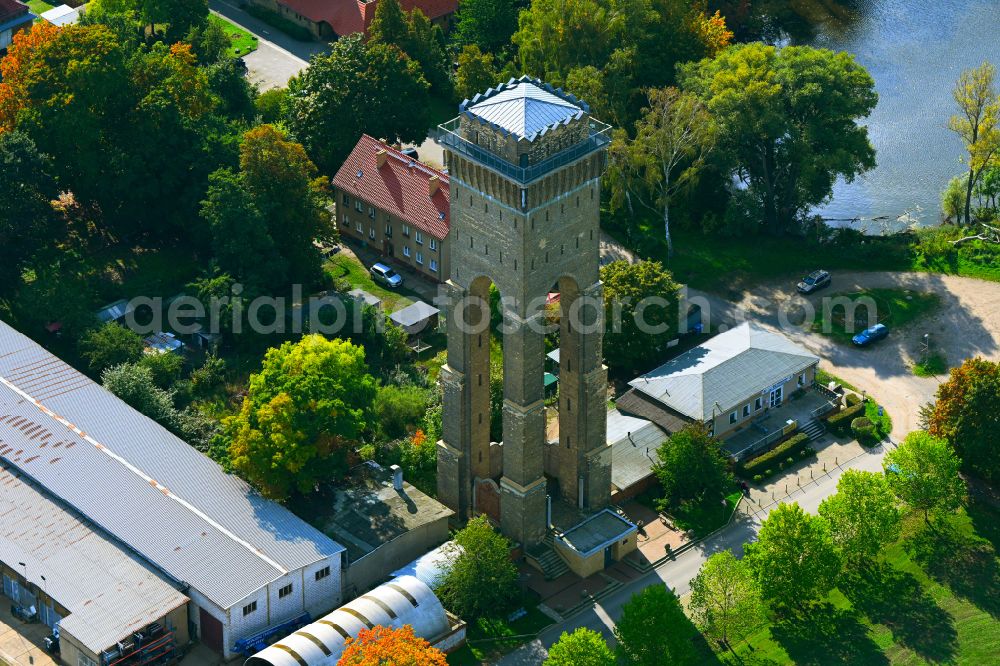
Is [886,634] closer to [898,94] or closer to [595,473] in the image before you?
[595,473]

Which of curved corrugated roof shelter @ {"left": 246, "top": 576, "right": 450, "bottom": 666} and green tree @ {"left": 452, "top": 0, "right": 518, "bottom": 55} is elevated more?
green tree @ {"left": 452, "top": 0, "right": 518, "bottom": 55}

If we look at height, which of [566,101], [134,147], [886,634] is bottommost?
[886,634]

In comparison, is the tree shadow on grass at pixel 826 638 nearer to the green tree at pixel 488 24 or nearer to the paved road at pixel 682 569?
the paved road at pixel 682 569

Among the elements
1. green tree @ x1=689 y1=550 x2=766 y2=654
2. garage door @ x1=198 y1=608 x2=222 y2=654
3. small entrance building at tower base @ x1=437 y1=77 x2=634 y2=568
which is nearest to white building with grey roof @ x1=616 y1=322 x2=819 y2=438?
small entrance building at tower base @ x1=437 y1=77 x2=634 y2=568

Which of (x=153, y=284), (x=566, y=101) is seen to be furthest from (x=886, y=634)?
(x=153, y=284)

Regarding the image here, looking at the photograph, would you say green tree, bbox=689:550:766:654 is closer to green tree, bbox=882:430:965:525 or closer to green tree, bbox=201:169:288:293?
green tree, bbox=882:430:965:525

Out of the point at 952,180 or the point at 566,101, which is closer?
the point at 566,101

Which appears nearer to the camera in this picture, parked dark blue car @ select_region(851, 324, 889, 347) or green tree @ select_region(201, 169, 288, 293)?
green tree @ select_region(201, 169, 288, 293)
